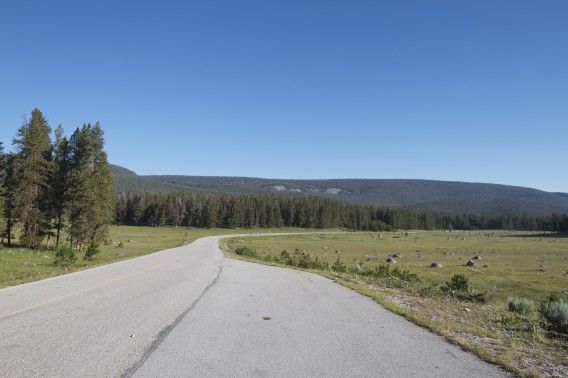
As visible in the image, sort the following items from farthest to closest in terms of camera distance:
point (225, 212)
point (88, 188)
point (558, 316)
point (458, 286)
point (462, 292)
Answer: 1. point (225, 212)
2. point (88, 188)
3. point (458, 286)
4. point (462, 292)
5. point (558, 316)

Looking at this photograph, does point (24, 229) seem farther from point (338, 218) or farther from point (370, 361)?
point (338, 218)

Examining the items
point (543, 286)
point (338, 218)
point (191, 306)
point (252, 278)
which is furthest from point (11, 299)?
point (338, 218)

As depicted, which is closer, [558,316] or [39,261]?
[558,316]

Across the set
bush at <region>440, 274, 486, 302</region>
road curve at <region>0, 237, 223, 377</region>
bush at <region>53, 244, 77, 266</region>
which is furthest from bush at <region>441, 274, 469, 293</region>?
bush at <region>53, 244, 77, 266</region>

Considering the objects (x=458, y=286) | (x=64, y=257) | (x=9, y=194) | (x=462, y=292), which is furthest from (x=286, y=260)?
(x=9, y=194)

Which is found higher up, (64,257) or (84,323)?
(84,323)

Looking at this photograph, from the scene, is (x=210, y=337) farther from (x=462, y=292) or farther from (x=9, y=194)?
(x=9, y=194)

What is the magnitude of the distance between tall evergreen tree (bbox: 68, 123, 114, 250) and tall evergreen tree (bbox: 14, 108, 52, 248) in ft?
8.37

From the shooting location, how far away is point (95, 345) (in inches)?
273

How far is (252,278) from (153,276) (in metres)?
4.65

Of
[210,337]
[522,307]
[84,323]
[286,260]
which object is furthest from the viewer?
[286,260]

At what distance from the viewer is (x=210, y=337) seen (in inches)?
303

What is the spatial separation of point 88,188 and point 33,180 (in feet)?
16.2

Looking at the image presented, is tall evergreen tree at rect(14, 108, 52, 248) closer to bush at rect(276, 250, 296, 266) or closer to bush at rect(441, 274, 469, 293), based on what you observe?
bush at rect(276, 250, 296, 266)
